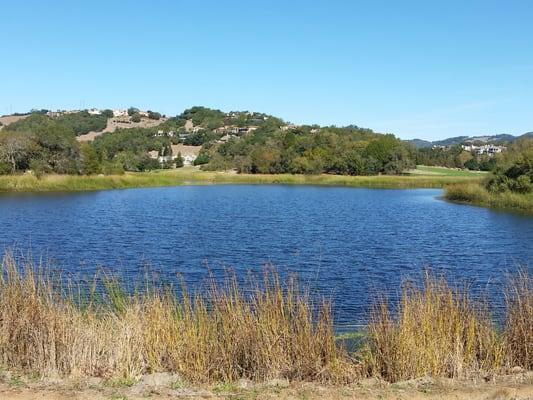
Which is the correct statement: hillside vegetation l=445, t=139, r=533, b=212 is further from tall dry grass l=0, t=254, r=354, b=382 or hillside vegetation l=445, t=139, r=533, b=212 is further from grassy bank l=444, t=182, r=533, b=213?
tall dry grass l=0, t=254, r=354, b=382

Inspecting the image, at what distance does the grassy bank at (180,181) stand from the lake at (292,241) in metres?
18.8

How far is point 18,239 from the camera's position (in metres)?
27.3

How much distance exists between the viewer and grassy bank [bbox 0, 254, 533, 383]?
829 centimetres

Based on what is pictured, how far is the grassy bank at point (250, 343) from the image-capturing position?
8289mm

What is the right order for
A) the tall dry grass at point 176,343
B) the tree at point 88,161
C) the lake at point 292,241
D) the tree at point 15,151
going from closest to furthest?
the tall dry grass at point 176,343 → the lake at point 292,241 → the tree at point 15,151 → the tree at point 88,161

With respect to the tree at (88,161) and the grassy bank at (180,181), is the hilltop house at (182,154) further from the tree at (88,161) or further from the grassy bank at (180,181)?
the tree at (88,161)

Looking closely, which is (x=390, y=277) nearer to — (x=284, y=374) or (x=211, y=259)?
(x=211, y=259)

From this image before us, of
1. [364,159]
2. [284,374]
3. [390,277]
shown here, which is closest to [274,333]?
[284,374]

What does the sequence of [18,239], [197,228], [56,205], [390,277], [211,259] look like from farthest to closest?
[56,205], [197,228], [18,239], [211,259], [390,277]

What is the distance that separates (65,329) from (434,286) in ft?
20.1

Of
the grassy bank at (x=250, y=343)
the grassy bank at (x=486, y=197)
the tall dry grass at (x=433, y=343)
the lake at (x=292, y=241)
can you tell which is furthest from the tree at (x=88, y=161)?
the tall dry grass at (x=433, y=343)

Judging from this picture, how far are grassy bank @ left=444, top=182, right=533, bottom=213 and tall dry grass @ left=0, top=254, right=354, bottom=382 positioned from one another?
4477 cm

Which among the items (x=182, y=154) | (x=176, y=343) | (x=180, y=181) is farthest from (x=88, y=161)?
(x=182, y=154)

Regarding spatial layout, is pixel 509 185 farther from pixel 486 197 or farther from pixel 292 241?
pixel 292 241
